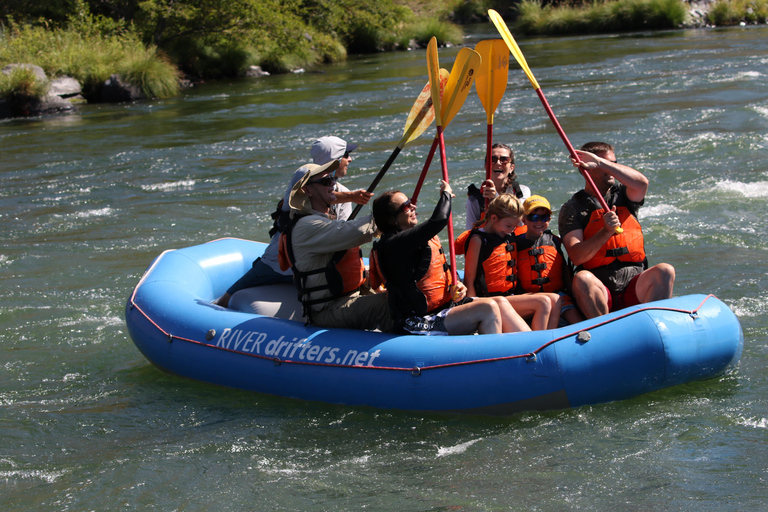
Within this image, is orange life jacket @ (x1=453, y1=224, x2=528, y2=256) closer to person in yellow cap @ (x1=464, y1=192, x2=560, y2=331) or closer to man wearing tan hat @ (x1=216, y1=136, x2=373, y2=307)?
person in yellow cap @ (x1=464, y1=192, x2=560, y2=331)

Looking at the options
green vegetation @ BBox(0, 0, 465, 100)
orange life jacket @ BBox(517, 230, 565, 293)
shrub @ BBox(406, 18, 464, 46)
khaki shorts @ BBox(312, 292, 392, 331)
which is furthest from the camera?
shrub @ BBox(406, 18, 464, 46)

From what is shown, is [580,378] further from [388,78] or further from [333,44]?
[333,44]

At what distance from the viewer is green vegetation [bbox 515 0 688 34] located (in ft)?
75.2

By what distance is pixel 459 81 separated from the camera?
414 centimetres

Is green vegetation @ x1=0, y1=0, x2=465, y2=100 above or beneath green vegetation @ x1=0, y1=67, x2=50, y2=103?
above

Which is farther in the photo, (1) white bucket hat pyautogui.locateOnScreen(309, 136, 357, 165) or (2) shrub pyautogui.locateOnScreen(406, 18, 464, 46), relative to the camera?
(2) shrub pyautogui.locateOnScreen(406, 18, 464, 46)

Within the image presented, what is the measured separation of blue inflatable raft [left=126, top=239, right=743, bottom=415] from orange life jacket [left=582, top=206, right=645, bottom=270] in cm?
43

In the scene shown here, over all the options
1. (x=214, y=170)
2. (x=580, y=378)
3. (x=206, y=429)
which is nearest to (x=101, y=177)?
(x=214, y=170)

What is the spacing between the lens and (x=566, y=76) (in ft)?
47.9

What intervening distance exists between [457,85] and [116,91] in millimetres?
13620

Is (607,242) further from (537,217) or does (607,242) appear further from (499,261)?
(499,261)

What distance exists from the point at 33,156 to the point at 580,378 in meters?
9.56

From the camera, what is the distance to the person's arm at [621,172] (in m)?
3.68

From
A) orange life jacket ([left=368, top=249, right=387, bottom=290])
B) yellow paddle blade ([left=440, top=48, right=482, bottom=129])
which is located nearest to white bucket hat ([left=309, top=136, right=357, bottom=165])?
yellow paddle blade ([left=440, top=48, right=482, bottom=129])
